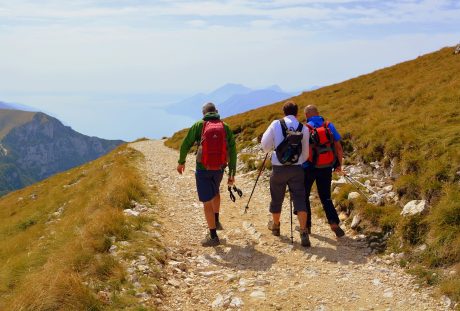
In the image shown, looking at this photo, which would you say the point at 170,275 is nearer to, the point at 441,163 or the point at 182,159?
the point at 182,159

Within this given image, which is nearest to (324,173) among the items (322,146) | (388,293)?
(322,146)

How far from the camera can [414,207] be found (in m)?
8.68

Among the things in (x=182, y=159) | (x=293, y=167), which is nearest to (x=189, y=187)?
(x=182, y=159)

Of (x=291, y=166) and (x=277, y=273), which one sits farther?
(x=291, y=166)

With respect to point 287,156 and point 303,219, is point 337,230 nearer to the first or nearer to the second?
point 303,219

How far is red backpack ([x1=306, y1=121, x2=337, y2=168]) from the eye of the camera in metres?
8.98

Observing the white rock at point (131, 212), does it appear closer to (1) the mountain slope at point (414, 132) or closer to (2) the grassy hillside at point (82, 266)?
(2) the grassy hillside at point (82, 266)

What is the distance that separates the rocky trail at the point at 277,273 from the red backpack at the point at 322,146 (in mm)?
1943

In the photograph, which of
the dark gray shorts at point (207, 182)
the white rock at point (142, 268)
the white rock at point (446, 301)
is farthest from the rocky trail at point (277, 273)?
the dark gray shorts at point (207, 182)

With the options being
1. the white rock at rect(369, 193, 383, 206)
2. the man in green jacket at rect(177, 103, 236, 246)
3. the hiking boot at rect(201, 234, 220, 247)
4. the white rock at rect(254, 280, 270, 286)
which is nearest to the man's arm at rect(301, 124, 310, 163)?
the man in green jacket at rect(177, 103, 236, 246)

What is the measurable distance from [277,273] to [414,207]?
11.6 ft

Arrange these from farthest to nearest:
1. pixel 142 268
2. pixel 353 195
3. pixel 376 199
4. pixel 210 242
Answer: pixel 353 195, pixel 376 199, pixel 210 242, pixel 142 268

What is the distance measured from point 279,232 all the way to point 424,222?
3.36m

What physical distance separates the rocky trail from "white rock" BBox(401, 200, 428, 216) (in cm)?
121
